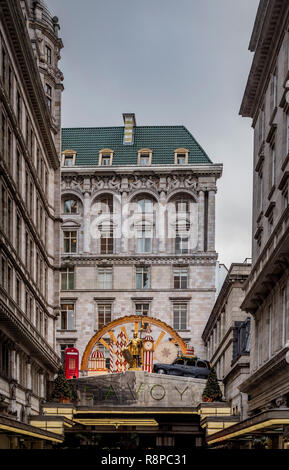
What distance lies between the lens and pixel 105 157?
99438mm

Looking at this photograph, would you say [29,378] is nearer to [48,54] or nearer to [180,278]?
[48,54]

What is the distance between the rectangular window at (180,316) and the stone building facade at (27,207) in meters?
25.3

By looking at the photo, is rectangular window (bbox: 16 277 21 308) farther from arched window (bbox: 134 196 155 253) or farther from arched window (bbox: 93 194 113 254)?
arched window (bbox: 134 196 155 253)

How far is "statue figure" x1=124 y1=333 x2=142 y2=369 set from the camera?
76.1 m

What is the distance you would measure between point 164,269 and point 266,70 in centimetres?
5065

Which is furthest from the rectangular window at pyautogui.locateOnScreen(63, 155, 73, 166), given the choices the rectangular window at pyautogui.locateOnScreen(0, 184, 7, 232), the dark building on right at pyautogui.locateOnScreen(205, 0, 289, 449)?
the rectangular window at pyautogui.locateOnScreen(0, 184, 7, 232)

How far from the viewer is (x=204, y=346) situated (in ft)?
297

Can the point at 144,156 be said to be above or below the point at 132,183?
above

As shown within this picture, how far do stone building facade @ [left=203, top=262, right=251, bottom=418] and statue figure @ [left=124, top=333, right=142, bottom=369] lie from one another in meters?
7.10

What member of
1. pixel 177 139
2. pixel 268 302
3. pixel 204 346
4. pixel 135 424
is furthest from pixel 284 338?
pixel 177 139

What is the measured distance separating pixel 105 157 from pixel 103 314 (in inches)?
765

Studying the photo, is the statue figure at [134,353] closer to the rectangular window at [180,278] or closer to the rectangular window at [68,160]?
A: the rectangular window at [180,278]

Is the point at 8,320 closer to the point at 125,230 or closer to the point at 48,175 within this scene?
the point at 48,175

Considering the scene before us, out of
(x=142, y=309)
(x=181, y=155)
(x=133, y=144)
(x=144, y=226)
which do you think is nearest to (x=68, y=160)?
(x=133, y=144)
